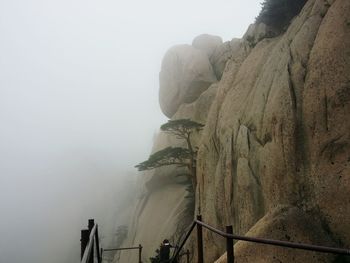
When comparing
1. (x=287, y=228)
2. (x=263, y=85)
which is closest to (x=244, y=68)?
(x=263, y=85)

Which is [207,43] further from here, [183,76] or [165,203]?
[165,203]

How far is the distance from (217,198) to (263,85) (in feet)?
14.7

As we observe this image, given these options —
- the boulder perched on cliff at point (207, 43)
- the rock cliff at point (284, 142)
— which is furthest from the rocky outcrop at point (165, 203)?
the boulder perched on cliff at point (207, 43)

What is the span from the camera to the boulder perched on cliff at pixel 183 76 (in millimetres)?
28000

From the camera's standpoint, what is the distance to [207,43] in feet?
105

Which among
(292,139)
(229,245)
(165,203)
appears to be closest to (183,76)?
(165,203)

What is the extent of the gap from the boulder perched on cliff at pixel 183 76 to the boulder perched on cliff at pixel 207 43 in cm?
85

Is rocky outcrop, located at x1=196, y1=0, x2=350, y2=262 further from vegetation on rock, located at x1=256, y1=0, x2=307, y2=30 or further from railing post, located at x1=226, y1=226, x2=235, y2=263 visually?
railing post, located at x1=226, y1=226, x2=235, y2=263

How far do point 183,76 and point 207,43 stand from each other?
15.7 feet

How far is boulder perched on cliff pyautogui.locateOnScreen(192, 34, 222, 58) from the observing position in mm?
31455

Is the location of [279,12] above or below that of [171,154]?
above

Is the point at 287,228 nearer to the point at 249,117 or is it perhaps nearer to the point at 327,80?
the point at 327,80

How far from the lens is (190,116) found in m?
26.4

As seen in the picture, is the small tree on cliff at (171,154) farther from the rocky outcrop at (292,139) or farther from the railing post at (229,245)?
the railing post at (229,245)
